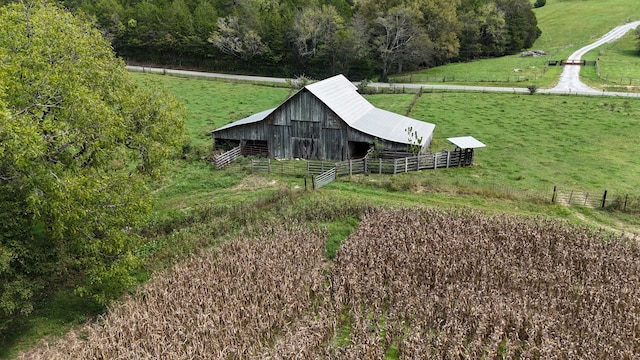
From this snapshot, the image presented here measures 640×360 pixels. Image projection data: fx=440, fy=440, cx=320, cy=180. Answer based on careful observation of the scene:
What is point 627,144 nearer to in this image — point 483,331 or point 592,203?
point 592,203

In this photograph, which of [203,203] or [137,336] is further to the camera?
[203,203]

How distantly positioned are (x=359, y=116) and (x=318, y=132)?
4.37 metres

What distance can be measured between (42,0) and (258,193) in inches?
593

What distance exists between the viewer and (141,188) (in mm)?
17406

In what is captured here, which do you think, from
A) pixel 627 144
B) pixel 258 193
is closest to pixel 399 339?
pixel 258 193

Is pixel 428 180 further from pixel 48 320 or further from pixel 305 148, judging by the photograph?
pixel 48 320

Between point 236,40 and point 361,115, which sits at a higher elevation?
point 236,40

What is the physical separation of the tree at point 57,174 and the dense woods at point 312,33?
5137 cm

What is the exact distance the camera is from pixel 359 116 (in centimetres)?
3516

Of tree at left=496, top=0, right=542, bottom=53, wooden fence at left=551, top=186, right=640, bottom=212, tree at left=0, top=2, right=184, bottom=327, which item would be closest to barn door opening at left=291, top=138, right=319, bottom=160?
wooden fence at left=551, top=186, right=640, bottom=212

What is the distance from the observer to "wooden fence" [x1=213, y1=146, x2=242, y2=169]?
104ft

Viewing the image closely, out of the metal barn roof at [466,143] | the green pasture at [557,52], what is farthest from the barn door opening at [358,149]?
the green pasture at [557,52]

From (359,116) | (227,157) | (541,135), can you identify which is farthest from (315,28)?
(227,157)

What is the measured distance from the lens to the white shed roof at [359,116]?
3189 centimetres
